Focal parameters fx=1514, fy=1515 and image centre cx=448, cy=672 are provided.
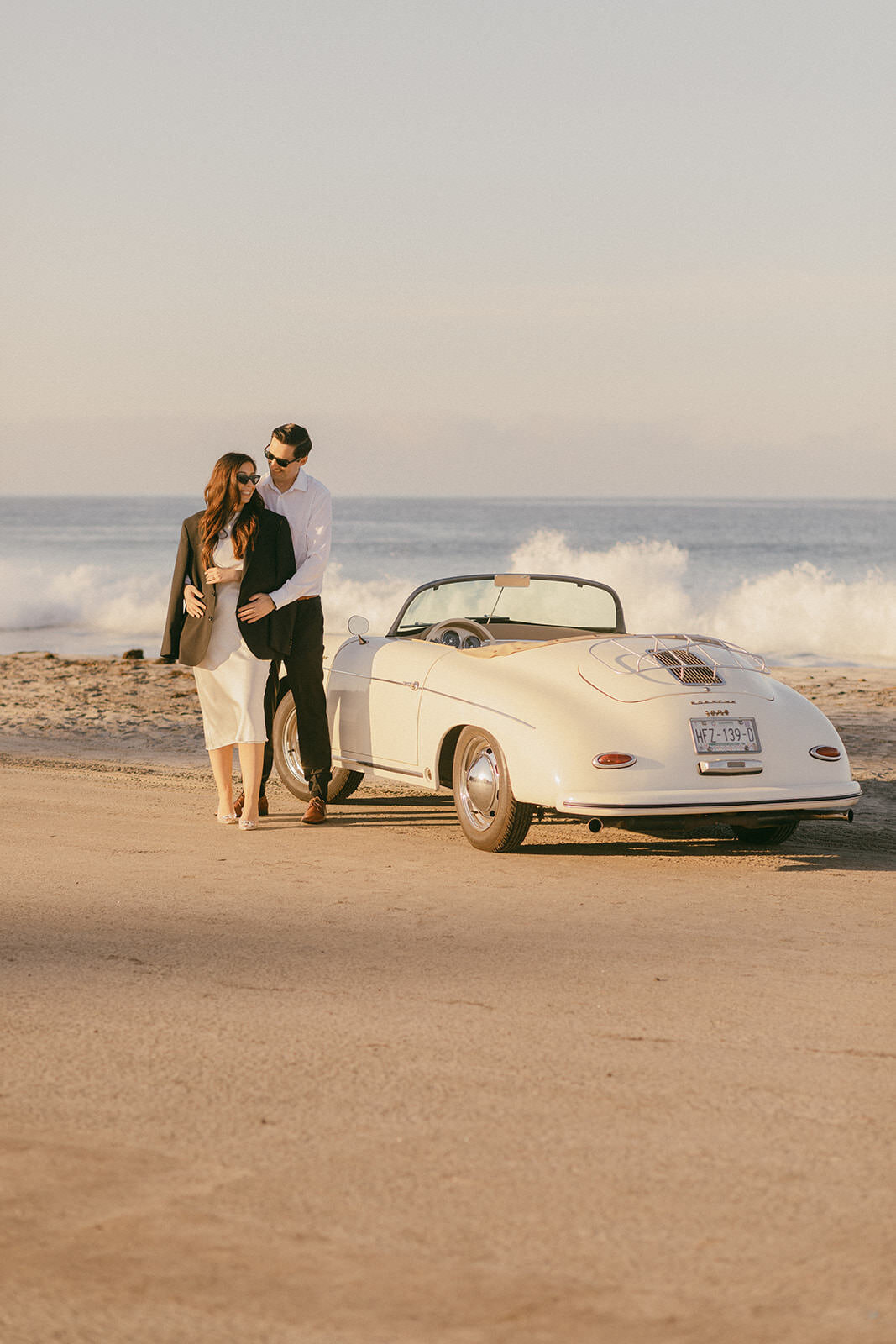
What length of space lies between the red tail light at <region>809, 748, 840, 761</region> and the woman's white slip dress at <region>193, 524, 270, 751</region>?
2.95 meters

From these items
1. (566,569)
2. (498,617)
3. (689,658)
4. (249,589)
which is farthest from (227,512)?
(566,569)

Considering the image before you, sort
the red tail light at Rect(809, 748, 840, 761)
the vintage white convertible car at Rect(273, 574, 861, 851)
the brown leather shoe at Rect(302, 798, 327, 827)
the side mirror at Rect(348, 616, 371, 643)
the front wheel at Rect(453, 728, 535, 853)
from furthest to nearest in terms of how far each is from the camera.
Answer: the side mirror at Rect(348, 616, 371, 643), the brown leather shoe at Rect(302, 798, 327, 827), the front wheel at Rect(453, 728, 535, 853), the red tail light at Rect(809, 748, 840, 761), the vintage white convertible car at Rect(273, 574, 861, 851)

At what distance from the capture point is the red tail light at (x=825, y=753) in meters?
7.66

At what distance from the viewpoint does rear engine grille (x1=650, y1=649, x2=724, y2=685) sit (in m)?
7.75

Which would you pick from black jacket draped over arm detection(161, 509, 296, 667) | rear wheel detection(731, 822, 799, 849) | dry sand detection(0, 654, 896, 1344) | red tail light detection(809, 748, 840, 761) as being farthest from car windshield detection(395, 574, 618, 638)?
red tail light detection(809, 748, 840, 761)

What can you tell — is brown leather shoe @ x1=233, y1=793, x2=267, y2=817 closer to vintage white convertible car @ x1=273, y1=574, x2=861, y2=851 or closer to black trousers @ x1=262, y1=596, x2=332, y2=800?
black trousers @ x1=262, y1=596, x2=332, y2=800

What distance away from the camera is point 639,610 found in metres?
35.9

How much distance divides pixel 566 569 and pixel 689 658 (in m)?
36.2

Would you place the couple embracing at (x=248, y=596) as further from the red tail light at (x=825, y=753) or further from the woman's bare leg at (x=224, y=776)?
the red tail light at (x=825, y=753)

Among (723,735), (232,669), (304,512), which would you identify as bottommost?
(723,735)

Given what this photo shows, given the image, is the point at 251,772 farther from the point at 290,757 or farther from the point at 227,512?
the point at 227,512

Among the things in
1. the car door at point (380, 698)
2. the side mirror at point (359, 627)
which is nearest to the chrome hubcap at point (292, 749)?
the car door at point (380, 698)

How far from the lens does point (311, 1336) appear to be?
296 cm

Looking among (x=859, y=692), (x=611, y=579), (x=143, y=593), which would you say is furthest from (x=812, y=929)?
(x=611, y=579)
